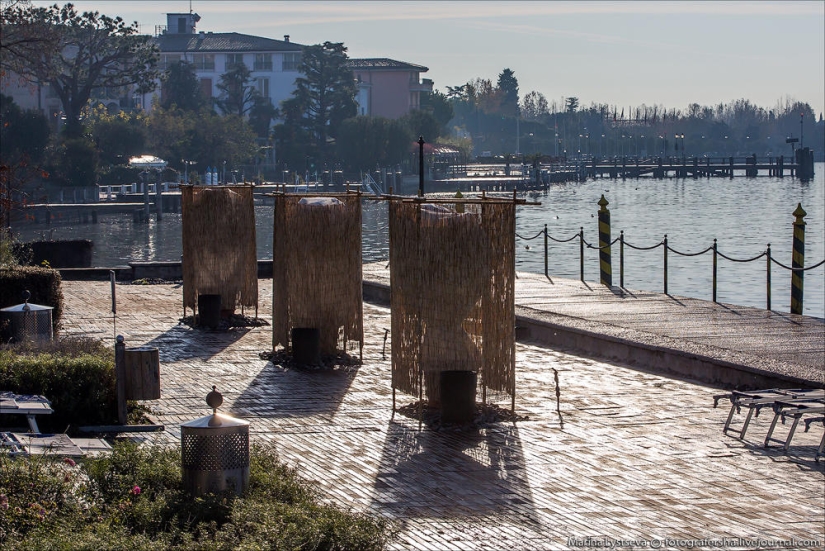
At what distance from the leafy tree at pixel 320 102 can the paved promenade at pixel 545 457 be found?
74968 mm

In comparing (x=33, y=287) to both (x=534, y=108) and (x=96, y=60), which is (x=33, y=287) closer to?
(x=96, y=60)

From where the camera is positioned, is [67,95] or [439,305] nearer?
[439,305]

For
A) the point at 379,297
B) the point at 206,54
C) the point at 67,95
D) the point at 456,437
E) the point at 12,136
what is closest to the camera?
the point at 456,437

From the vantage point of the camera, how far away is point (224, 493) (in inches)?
309

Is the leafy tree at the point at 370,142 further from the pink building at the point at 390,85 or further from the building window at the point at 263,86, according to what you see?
the pink building at the point at 390,85

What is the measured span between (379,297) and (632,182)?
382 ft

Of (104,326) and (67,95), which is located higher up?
(67,95)

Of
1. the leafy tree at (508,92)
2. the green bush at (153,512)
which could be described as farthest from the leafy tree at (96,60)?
the leafy tree at (508,92)

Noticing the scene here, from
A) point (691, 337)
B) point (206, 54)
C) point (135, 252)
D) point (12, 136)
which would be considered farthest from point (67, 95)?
point (691, 337)

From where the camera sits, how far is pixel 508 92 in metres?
171

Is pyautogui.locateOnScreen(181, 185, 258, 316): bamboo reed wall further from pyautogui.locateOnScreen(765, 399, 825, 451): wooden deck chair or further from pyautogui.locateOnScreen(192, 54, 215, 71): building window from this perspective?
pyautogui.locateOnScreen(192, 54, 215, 71): building window

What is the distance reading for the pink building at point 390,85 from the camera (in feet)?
371

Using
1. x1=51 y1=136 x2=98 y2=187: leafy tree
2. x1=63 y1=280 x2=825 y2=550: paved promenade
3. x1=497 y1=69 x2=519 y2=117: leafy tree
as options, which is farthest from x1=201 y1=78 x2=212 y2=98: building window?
x1=63 y1=280 x2=825 y2=550: paved promenade

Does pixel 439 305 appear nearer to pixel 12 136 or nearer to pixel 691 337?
pixel 691 337
